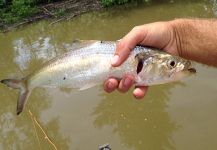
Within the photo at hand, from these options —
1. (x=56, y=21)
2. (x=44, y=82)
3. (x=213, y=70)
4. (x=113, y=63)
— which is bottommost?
(x=56, y=21)

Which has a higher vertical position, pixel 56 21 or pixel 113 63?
pixel 113 63

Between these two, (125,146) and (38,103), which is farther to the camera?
(38,103)

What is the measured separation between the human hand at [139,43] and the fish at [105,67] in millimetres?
47

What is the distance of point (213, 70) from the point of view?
811 cm

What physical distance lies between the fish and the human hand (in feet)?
0.16

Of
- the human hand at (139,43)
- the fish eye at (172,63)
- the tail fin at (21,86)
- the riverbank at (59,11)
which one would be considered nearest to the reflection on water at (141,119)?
the human hand at (139,43)

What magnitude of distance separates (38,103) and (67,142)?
5.44 ft

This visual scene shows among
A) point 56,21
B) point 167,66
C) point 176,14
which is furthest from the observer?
point 56,21

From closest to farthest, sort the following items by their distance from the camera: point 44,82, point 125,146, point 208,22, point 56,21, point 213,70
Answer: point 44,82
point 208,22
point 125,146
point 213,70
point 56,21

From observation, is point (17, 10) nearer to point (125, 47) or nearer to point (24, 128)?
point (24, 128)

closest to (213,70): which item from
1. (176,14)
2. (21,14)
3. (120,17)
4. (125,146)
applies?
(125,146)

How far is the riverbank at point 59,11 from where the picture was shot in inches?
505

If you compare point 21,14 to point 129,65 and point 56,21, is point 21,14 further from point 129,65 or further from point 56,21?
point 129,65

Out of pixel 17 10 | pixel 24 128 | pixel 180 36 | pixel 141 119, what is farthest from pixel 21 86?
pixel 17 10
